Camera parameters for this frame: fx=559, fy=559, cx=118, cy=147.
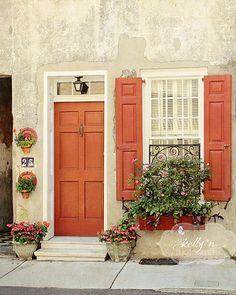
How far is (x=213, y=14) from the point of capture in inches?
356

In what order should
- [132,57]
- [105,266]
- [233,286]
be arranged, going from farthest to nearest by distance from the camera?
[132,57] → [105,266] → [233,286]

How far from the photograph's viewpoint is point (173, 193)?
8719 millimetres

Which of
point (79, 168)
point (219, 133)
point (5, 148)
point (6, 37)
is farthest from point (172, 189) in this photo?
point (5, 148)

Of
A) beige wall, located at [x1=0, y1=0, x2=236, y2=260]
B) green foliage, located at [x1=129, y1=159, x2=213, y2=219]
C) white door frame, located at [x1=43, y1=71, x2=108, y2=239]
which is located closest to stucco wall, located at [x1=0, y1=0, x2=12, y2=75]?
beige wall, located at [x1=0, y1=0, x2=236, y2=260]

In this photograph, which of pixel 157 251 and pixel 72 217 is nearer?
pixel 157 251

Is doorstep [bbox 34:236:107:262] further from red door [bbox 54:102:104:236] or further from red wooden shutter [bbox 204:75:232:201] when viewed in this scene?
red wooden shutter [bbox 204:75:232:201]

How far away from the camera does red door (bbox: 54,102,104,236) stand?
31.9ft

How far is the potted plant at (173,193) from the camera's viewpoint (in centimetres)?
869

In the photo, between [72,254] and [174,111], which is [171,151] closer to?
[174,111]

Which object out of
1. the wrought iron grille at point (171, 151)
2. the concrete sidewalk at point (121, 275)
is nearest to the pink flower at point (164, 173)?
the wrought iron grille at point (171, 151)

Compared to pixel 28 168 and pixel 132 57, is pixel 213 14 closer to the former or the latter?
pixel 132 57

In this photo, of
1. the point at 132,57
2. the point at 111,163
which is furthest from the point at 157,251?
the point at 132,57

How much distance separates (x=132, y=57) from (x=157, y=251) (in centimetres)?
321

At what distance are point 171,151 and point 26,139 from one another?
2.45m
